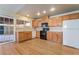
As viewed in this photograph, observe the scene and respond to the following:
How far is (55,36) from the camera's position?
19.6 feet

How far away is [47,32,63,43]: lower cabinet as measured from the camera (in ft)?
18.4

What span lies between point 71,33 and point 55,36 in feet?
4.76

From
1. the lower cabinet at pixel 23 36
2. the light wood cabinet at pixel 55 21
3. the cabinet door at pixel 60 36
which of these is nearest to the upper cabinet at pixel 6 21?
the lower cabinet at pixel 23 36

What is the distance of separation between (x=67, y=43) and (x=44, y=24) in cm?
272

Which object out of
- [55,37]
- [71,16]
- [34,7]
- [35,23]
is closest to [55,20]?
[55,37]

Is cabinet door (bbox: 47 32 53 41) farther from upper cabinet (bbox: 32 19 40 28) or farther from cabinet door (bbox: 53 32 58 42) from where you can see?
upper cabinet (bbox: 32 19 40 28)

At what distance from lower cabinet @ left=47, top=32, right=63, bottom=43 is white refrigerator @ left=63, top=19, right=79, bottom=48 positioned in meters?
0.65

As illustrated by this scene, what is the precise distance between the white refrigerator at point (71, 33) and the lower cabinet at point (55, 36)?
0.65m

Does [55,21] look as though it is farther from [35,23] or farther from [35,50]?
[35,50]

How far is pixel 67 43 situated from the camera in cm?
486

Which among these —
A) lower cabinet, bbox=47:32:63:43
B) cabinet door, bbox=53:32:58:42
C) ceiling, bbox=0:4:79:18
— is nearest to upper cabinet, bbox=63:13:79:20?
ceiling, bbox=0:4:79:18
